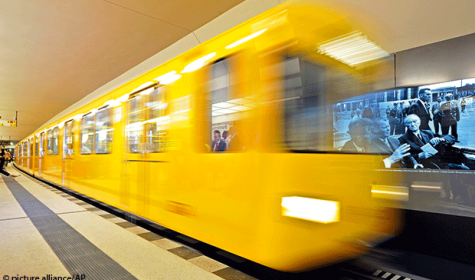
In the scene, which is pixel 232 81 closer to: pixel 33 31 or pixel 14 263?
pixel 14 263

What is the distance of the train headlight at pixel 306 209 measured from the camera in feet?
7.72

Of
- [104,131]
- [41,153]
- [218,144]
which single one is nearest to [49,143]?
[41,153]

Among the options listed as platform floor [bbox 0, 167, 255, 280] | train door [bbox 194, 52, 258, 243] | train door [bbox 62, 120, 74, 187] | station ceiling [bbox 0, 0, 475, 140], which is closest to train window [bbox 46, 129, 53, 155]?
train door [bbox 62, 120, 74, 187]

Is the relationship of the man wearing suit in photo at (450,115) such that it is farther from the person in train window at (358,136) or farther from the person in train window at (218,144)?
the person in train window at (218,144)

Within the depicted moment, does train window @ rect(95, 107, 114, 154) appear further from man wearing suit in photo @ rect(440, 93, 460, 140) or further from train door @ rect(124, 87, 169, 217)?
man wearing suit in photo @ rect(440, 93, 460, 140)

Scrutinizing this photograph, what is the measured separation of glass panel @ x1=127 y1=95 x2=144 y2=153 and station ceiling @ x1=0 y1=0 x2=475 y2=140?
1.96 meters

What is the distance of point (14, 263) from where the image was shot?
121 inches

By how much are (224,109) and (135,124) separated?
2551mm

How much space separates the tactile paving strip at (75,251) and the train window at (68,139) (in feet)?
13.2

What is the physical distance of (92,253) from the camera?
11.1 ft

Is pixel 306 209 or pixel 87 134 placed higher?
pixel 87 134

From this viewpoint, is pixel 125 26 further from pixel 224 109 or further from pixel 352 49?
pixel 352 49

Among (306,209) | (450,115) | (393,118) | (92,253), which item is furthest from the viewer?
(393,118)

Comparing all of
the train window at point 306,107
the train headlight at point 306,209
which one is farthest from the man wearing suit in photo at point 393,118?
the train headlight at point 306,209
